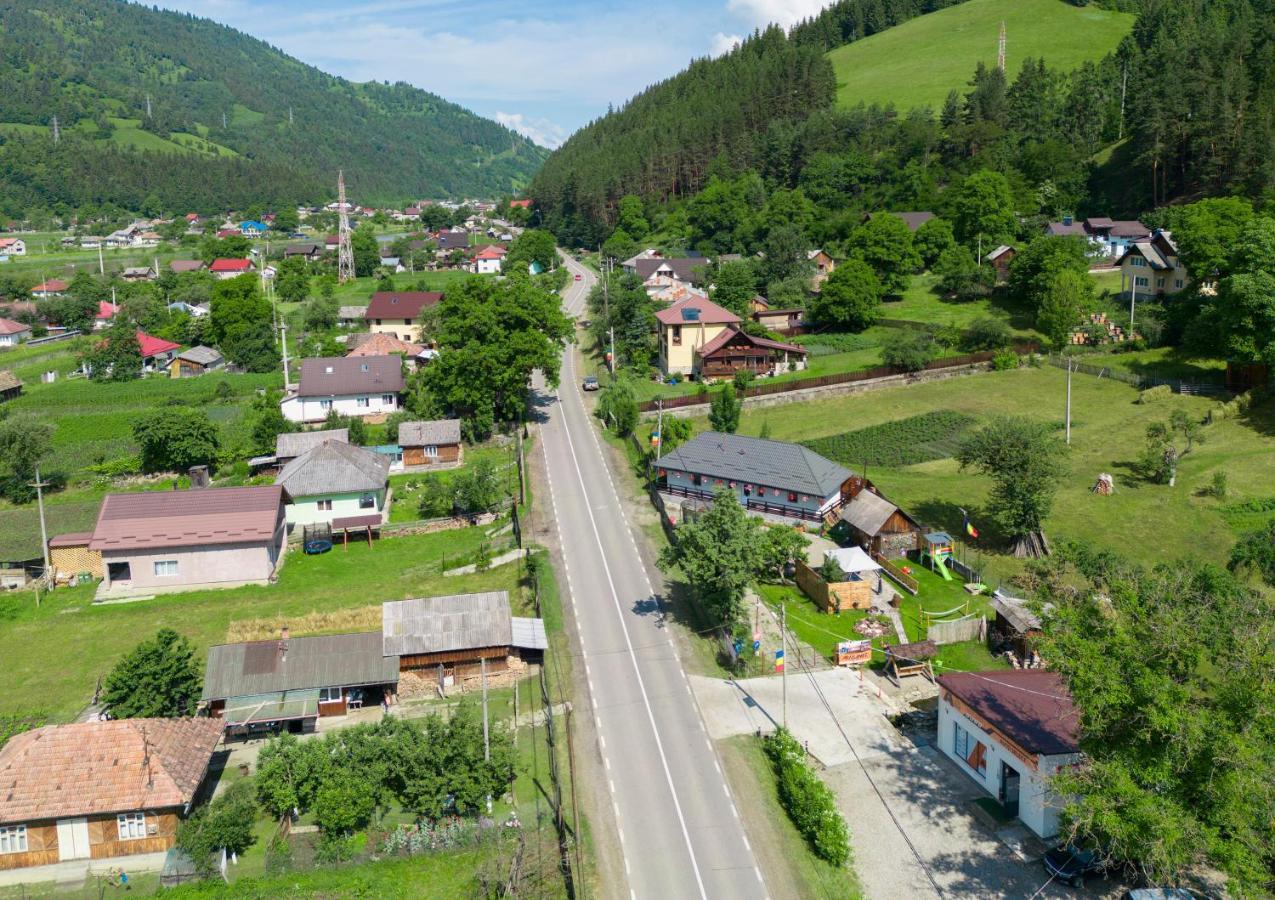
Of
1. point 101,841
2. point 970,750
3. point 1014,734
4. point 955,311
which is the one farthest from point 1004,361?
point 101,841

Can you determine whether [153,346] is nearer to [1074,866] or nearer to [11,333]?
[11,333]

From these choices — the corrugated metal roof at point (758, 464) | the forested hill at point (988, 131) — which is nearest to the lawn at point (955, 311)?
the forested hill at point (988, 131)

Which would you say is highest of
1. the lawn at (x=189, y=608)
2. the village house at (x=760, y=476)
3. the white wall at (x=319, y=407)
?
the white wall at (x=319, y=407)

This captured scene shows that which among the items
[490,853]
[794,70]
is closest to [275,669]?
[490,853]

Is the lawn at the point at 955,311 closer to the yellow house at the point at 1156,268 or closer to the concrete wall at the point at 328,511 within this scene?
the yellow house at the point at 1156,268

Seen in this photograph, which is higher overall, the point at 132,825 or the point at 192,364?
the point at 192,364
